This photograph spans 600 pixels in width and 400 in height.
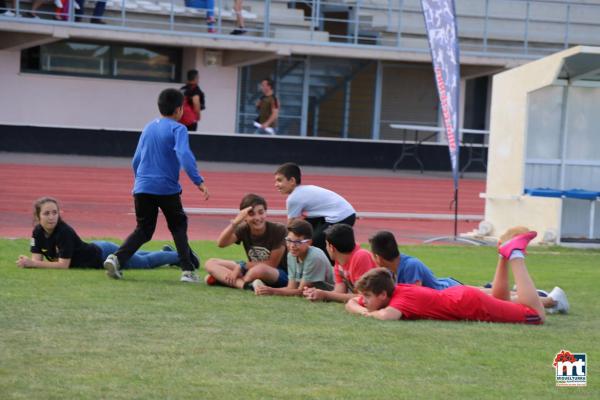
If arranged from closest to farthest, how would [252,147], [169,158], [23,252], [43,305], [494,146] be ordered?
[43,305] → [169,158] → [23,252] → [494,146] → [252,147]

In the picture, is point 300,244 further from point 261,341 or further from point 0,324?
point 0,324

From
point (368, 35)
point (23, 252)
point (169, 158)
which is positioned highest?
point (368, 35)

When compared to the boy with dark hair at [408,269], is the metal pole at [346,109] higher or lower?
higher

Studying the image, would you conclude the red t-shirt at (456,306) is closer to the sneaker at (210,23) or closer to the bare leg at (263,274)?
the bare leg at (263,274)

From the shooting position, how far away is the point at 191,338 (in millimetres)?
8352

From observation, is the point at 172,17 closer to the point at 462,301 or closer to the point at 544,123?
the point at 544,123

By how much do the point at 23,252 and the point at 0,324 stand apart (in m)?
5.32

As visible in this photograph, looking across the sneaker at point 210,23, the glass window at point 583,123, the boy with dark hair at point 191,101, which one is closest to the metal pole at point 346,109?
the sneaker at point 210,23

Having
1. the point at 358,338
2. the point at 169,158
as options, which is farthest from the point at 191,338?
the point at 169,158

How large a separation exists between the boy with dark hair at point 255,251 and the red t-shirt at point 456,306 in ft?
6.35

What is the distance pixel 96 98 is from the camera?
31.6 meters

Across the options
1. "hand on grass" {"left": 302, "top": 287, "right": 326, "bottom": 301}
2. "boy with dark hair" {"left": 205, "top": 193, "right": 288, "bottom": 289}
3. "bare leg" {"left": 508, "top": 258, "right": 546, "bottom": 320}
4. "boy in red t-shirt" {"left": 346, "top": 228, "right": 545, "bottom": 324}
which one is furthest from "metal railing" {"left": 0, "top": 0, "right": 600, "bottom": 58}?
"bare leg" {"left": 508, "top": 258, "right": 546, "bottom": 320}

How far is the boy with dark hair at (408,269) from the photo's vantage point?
9.84 m

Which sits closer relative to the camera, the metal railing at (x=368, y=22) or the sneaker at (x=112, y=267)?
the sneaker at (x=112, y=267)
